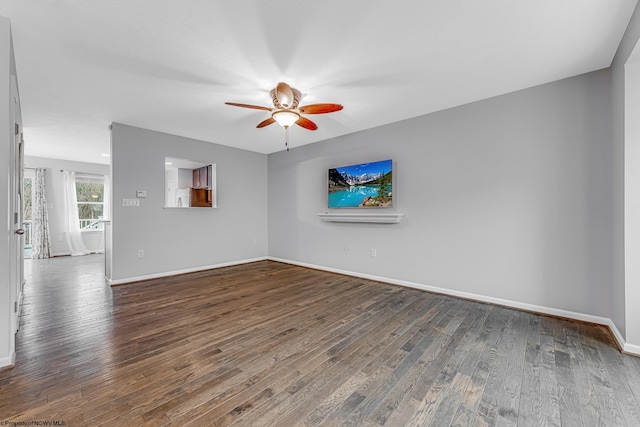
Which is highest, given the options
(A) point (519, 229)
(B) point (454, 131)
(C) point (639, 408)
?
(B) point (454, 131)

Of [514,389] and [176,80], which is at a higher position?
[176,80]

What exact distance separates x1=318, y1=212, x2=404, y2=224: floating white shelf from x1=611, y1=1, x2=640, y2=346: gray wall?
6.84 feet

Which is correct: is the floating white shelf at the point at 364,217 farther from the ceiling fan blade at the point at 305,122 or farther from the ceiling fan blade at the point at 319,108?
the ceiling fan blade at the point at 319,108

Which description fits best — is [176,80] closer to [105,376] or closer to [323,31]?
[323,31]

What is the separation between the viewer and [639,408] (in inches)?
58.2

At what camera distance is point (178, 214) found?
4.68 metres

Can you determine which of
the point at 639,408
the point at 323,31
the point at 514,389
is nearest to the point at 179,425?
the point at 514,389

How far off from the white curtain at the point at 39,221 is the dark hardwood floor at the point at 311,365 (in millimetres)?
4441

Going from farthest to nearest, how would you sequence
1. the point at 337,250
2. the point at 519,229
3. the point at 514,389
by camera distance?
the point at 337,250 → the point at 519,229 → the point at 514,389

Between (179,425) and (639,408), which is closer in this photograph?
(179,425)

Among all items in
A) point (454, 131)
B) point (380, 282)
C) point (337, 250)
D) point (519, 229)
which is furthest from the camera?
point (337, 250)

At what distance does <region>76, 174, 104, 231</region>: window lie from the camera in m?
7.05

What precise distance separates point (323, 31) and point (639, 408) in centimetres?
301

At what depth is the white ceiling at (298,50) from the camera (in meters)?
1.80
